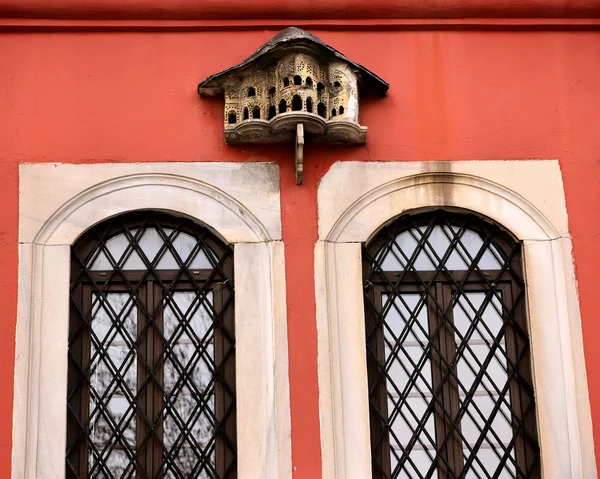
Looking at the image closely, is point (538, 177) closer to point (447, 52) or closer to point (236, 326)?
point (447, 52)

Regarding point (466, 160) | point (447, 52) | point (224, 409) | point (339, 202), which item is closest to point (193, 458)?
point (224, 409)

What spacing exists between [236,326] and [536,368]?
1789 mm

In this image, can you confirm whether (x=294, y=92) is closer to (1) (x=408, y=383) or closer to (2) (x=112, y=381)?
(1) (x=408, y=383)

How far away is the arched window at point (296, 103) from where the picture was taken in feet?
26.9

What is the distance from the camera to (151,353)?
318 inches

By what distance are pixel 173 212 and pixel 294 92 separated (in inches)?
40.6

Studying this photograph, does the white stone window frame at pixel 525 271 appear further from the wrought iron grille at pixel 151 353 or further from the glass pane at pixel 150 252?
the glass pane at pixel 150 252

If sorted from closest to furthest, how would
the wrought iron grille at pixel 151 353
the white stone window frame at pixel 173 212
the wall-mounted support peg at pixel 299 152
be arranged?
the white stone window frame at pixel 173 212 → the wrought iron grille at pixel 151 353 → the wall-mounted support peg at pixel 299 152

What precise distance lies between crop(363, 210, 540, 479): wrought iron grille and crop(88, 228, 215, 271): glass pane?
107cm

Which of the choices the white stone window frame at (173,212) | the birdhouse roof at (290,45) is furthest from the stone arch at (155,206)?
the birdhouse roof at (290,45)

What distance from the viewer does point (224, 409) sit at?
8.00m

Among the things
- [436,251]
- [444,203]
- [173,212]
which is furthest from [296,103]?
[436,251]

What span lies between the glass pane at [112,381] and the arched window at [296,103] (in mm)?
1510

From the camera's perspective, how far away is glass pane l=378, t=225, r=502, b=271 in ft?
27.2
